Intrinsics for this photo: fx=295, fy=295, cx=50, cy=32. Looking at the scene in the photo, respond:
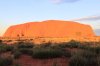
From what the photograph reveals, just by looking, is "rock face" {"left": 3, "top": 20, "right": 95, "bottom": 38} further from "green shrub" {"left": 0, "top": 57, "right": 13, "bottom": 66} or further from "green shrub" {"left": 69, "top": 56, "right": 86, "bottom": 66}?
"green shrub" {"left": 69, "top": 56, "right": 86, "bottom": 66}

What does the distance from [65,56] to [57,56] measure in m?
0.51

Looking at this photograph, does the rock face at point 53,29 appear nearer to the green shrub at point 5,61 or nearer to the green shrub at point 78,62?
the green shrub at point 5,61

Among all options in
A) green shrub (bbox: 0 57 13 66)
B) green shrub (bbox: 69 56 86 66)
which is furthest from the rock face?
green shrub (bbox: 69 56 86 66)

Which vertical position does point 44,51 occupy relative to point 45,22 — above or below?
below

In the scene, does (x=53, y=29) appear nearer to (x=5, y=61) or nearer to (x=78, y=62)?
(x=5, y=61)

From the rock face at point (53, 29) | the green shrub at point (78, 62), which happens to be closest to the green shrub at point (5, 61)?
the green shrub at point (78, 62)

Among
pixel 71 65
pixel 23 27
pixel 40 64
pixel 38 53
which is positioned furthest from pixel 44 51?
pixel 23 27

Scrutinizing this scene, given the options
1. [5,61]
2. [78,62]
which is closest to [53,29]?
[5,61]

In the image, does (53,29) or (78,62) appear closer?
(78,62)

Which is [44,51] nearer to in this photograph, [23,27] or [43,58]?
[43,58]

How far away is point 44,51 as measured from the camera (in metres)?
18.8

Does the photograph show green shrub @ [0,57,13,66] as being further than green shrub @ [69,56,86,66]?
Yes

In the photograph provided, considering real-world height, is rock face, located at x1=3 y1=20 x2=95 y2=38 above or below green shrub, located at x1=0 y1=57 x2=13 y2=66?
above

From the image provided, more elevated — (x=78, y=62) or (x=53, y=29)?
(x=53, y=29)
